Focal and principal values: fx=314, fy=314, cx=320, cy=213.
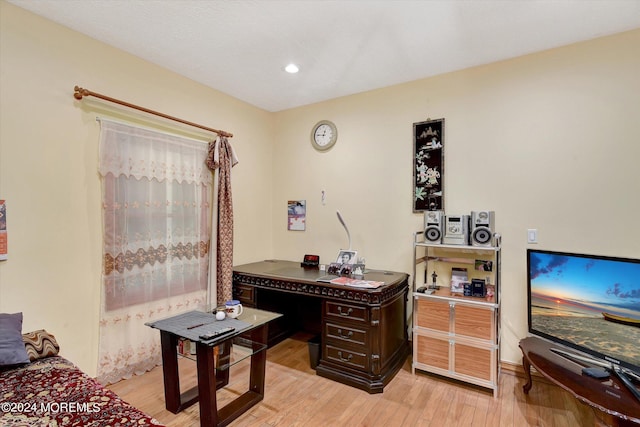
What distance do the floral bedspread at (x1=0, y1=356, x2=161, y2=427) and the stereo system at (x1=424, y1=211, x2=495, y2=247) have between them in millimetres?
2285

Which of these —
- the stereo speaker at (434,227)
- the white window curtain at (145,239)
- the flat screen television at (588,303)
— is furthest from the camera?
the stereo speaker at (434,227)

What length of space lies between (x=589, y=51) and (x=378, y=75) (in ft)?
5.33

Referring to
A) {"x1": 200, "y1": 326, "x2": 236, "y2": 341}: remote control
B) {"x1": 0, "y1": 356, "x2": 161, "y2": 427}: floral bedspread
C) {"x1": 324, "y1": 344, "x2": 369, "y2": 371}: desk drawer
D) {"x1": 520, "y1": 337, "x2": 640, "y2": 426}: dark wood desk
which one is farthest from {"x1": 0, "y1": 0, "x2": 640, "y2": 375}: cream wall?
{"x1": 200, "y1": 326, "x2": 236, "y2": 341}: remote control

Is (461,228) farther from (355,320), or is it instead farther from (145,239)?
(145,239)

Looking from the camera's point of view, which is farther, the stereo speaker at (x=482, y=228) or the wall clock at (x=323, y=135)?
the wall clock at (x=323, y=135)

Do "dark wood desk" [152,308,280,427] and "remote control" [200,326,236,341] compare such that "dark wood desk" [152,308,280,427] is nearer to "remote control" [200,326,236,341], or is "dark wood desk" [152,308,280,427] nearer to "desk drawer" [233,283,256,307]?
"remote control" [200,326,236,341]

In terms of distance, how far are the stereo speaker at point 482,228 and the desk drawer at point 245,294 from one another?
2.10m

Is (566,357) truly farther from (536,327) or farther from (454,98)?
(454,98)

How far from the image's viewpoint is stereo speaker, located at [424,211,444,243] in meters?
2.69

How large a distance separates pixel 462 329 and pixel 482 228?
815mm

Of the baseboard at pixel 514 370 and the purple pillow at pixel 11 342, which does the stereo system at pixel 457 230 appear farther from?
the purple pillow at pixel 11 342

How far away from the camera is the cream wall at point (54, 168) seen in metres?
2.04

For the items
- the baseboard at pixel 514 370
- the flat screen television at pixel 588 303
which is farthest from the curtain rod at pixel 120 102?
the baseboard at pixel 514 370

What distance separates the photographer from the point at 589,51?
241 cm
